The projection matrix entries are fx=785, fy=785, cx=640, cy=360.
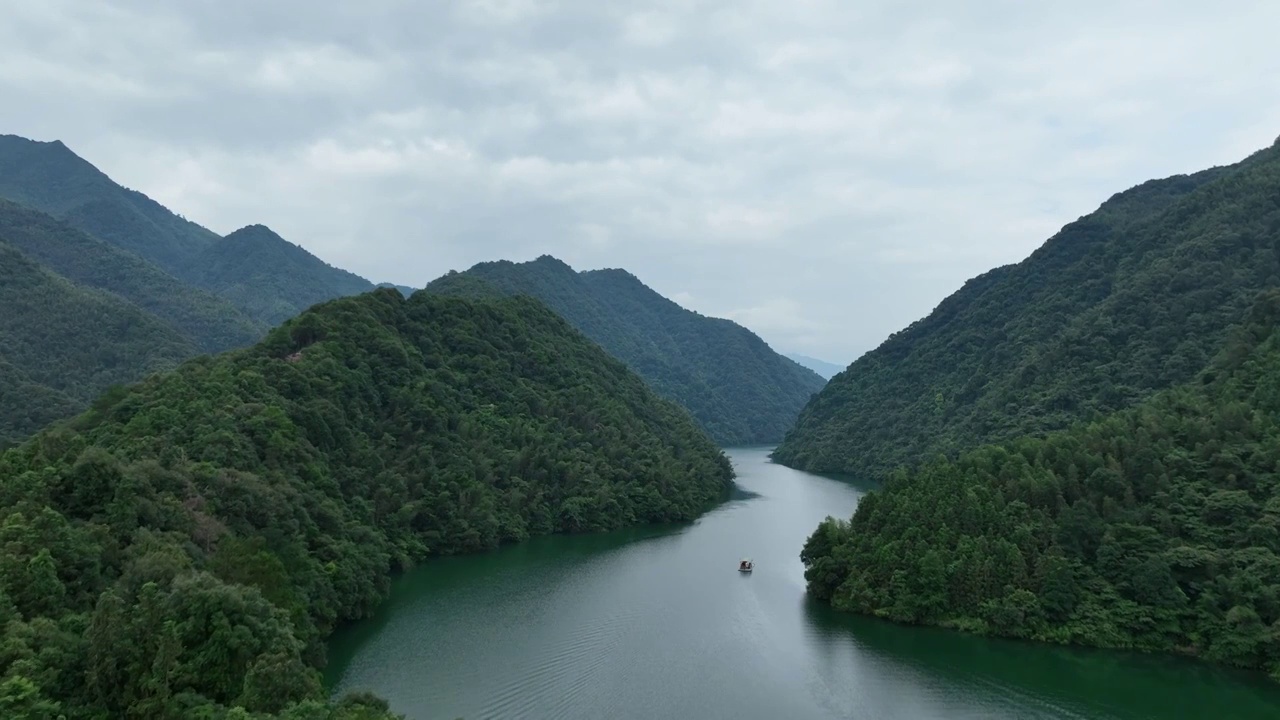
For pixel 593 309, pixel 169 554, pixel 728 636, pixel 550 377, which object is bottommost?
pixel 728 636

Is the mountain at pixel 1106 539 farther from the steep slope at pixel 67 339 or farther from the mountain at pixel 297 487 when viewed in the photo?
the steep slope at pixel 67 339

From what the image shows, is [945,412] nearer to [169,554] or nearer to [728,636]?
[728,636]

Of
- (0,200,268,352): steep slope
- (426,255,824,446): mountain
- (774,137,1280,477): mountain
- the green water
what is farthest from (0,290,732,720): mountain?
(0,200,268,352): steep slope

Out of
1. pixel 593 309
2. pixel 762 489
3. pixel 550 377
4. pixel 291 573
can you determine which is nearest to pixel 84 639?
pixel 291 573

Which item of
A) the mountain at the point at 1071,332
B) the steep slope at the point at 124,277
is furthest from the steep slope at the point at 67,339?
the mountain at the point at 1071,332

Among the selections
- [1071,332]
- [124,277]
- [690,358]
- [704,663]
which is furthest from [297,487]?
[690,358]

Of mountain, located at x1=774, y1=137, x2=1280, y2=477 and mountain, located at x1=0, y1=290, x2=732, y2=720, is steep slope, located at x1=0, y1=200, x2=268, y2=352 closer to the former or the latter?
mountain, located at x1=0, y1=290, x2=732, y2=720
